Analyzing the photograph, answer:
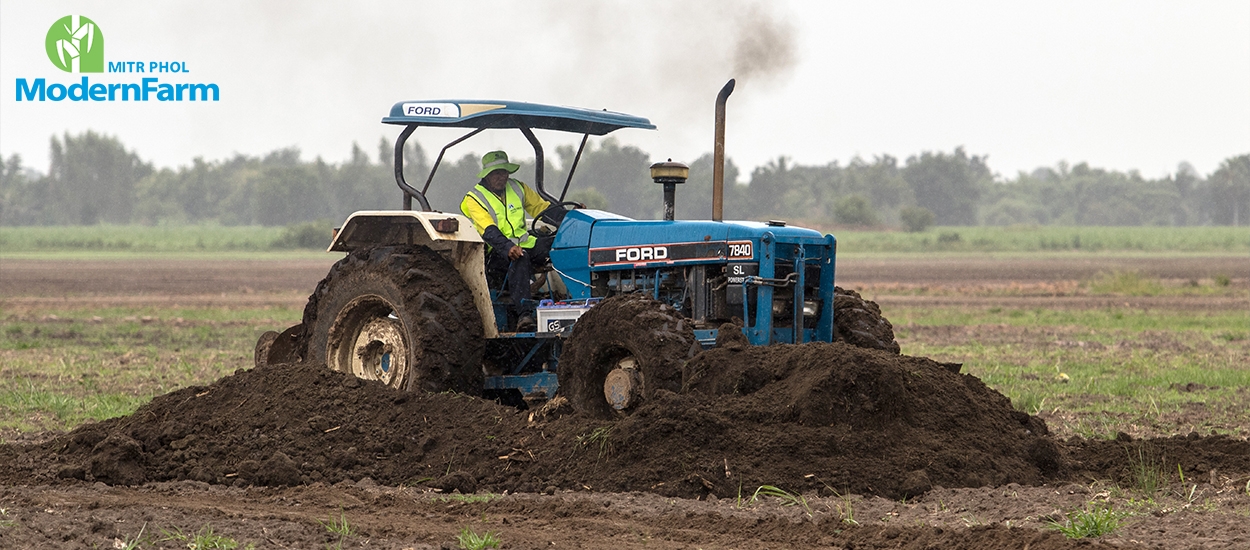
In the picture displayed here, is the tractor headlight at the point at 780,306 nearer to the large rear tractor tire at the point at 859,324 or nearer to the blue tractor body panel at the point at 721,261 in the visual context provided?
the blue tractor body panel at the point at 721,261

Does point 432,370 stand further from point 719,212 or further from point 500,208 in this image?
point 719,212

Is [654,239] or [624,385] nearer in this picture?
[624,385]

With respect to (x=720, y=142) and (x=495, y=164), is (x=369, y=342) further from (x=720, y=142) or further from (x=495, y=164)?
(x=720, y=142)

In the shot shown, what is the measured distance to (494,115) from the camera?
10.3m

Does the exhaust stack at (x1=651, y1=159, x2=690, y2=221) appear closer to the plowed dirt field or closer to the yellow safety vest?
the yellow safety vest

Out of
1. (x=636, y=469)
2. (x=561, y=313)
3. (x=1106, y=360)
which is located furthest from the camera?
(x=1106, y=360)

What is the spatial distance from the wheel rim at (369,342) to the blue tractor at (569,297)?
0.04 ft

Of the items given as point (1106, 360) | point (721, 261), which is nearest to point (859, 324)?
point (721, 261)

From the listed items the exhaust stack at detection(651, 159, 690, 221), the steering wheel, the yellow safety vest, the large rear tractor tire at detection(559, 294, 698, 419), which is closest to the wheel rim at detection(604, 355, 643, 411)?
the large rear tractor tire at detection(559, 294, 698, 419)

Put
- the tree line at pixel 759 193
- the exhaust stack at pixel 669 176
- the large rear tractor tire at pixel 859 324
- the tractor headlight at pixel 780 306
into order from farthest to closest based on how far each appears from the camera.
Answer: the tree line at pixel 759 193 → the large rear tractor tire at pixel 859 324 → the exhaust stack at pixel 669 176 → the tractor headlight at pixel 780 306

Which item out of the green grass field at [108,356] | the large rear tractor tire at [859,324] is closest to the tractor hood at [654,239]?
the large rear tractor tire at [859,324]

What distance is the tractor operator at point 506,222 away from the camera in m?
10.3

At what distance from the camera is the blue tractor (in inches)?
356

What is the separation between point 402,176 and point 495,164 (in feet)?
2.88
